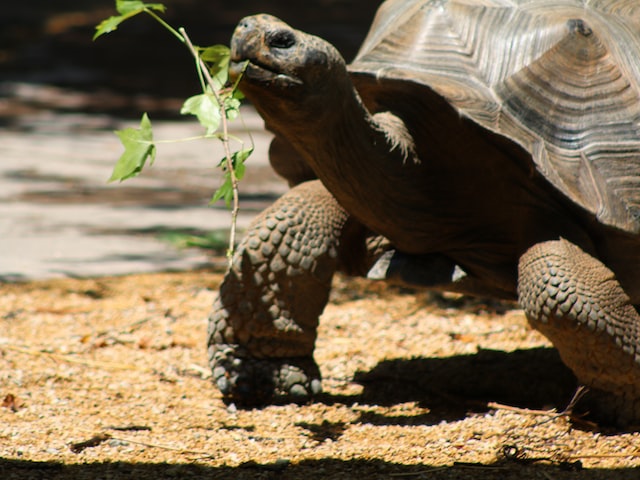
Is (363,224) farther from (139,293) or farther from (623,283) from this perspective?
(139,293)

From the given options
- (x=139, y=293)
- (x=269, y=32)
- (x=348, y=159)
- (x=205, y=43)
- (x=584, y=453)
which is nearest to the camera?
(x=269, y=32)

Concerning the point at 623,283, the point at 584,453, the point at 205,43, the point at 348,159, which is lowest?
the point at 205,43

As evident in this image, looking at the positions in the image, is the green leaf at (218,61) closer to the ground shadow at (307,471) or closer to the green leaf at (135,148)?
the green leaf at (135,148)

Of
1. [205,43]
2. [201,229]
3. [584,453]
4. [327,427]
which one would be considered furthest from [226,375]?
[205,43]

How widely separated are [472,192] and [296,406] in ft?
3.04

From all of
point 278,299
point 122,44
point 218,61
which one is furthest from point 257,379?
point 122,44

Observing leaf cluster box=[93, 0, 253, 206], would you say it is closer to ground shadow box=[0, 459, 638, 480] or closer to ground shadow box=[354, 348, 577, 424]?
ground shadow box=[0, 459, 638, 480]

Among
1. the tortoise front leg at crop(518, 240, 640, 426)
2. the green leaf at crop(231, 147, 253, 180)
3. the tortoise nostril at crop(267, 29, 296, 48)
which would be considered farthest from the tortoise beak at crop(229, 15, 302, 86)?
the tortoise front leg at crop(518, 240, 640, 426)

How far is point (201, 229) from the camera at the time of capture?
19.6 ft

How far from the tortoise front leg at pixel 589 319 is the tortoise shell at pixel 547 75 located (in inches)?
7.1

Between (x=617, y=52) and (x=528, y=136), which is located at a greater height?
(x=617, y=52)

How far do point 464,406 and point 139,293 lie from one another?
2085 millimetres

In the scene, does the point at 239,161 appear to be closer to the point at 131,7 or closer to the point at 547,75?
the point at 131,7

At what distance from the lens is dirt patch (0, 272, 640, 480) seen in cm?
243
